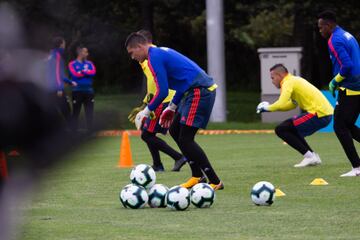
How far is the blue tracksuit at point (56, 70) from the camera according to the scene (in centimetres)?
239

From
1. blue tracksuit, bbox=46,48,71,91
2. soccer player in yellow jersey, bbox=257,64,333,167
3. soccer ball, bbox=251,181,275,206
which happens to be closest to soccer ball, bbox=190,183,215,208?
soccer ball, bbox=251,181,275,206

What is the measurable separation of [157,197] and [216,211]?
0.67 m

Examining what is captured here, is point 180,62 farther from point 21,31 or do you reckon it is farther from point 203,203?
point 21,31

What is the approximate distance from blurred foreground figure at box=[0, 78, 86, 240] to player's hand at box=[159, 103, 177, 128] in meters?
7.92

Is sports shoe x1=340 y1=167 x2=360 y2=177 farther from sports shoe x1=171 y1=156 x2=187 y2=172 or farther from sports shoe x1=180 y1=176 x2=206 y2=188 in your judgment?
sports shoe x1=171 y1=156 x2=187 y2=172

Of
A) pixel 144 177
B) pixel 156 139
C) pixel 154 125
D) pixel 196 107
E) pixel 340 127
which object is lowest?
pixel 156 139

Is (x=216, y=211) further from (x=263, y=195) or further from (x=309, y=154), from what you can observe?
(x=309, y=154)

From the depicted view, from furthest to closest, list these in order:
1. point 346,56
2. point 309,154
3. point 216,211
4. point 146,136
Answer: point 146,136
point 309,154
point 346,56
point 216,211

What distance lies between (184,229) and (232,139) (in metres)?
14.2

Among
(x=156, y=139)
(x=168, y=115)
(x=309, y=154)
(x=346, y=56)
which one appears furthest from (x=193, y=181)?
(x=309, y=154)

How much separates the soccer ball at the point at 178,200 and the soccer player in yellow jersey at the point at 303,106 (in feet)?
17.1

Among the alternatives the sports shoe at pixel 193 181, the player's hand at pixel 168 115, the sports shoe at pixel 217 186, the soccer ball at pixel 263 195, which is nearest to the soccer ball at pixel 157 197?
the soccer ball at pixel 263 195

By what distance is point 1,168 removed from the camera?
2.59 metres

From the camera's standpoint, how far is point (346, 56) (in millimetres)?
11477
